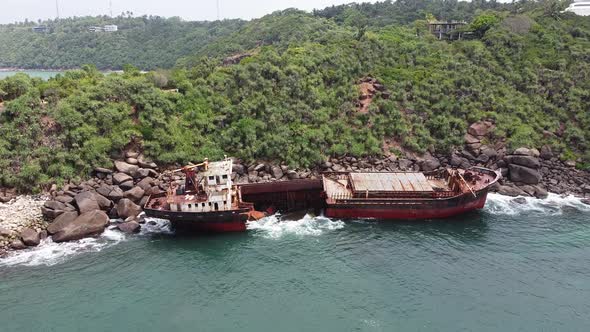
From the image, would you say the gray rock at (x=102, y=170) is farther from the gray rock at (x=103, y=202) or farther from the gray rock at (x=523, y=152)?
the gray rock at (x=523, y=152)

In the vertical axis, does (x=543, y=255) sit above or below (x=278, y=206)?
below

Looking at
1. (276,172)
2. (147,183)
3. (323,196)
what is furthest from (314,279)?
(147,183)

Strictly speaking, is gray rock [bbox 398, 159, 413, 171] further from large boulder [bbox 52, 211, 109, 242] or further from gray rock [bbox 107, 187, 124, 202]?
large boulder [bbox 52, 211, 109, 242]

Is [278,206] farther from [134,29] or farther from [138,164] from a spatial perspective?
[134,29]

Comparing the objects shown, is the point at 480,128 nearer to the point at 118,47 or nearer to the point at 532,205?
the point at 532,205

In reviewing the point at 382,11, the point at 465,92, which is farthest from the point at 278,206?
the point at 382,11

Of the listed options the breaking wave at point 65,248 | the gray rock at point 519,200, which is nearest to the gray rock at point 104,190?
the breaking wave at point 65,248

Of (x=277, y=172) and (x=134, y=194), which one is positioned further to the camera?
(x=277, y=172)
